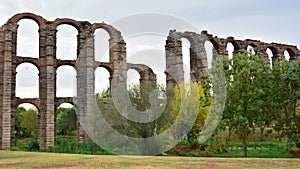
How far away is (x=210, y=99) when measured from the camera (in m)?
19.5

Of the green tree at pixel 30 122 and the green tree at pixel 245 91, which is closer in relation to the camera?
the green tree at pixel 245 91

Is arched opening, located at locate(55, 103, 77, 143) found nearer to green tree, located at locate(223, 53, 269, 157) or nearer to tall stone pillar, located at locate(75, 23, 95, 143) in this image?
tall stone pillar, located at locate(75, 23, 95, 143)

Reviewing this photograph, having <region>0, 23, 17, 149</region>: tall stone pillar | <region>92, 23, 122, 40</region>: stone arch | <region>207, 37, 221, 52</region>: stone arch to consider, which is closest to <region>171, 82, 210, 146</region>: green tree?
<region>92, 23, 122, 40</region>: stone arch

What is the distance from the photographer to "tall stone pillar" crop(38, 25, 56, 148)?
31297 mm

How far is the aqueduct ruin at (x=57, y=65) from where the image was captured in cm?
3077

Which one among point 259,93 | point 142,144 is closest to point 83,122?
point 142,144

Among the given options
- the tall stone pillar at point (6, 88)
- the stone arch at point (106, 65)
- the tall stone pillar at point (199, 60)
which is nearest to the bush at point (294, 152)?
the tall stone pillar at point (199, 60)

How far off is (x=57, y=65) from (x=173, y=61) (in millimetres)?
A: 11353

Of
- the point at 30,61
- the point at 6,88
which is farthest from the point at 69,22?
the point at 6,88

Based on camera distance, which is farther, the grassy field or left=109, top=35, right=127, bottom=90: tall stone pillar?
left=109, top=35, right=127, bottom=90: tall stone pillar

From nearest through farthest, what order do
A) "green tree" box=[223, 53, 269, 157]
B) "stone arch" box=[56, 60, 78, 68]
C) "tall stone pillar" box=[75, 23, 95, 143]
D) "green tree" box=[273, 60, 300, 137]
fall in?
"green tree" box=[223, 53, 269, 157] < "green tree" box=[273, 60, 300, 137] < "tall stone pillar" box=[75, 23, 95, 143] < "stone arch" box=[56, 60, 78, 68]

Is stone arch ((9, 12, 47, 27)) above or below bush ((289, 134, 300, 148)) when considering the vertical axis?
above

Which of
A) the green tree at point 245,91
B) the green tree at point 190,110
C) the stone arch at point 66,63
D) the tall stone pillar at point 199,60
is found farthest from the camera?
the tall stone pillar at point 199,60

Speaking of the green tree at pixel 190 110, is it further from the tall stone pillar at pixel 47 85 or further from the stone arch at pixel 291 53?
the stone arch at pixel 291 53
